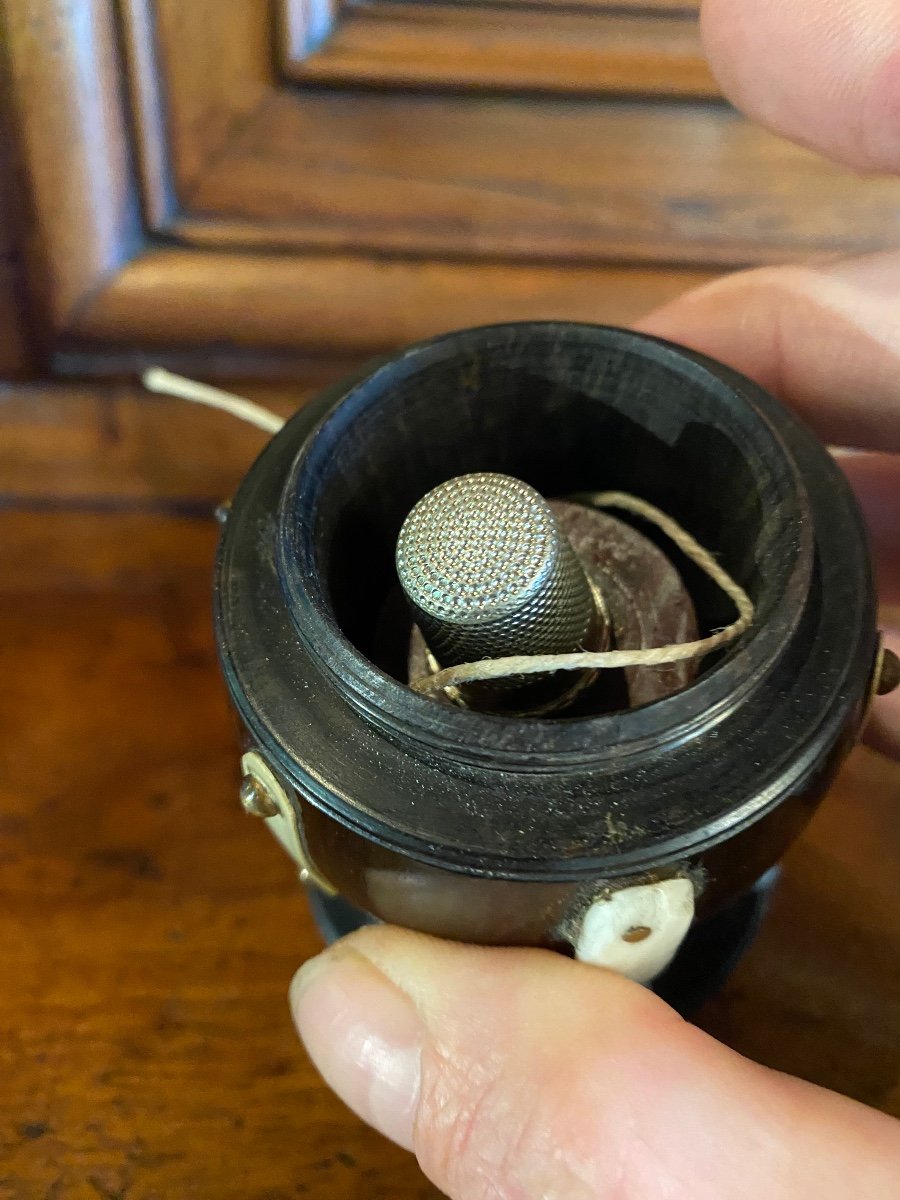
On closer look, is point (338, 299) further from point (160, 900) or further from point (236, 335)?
point (160, 900)

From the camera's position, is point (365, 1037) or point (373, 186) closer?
point (365, 1037)

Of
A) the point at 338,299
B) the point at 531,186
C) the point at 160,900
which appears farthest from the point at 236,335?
the point at 160,900

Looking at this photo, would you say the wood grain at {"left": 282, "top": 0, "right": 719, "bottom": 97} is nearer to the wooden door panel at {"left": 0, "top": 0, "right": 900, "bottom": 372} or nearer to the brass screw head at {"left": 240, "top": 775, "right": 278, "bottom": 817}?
the wooden door panel at {"left": 0, "top": 0, "right": 900, "bottom": 372}

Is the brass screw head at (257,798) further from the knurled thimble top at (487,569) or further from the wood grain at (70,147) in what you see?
the wood grain at (70,147)

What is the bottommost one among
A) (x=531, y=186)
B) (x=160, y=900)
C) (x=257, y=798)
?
(x=160, y=900)

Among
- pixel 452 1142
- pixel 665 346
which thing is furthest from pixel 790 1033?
pixel 665 346

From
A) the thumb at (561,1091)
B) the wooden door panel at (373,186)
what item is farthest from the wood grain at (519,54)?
the thumb at (561,1091)
